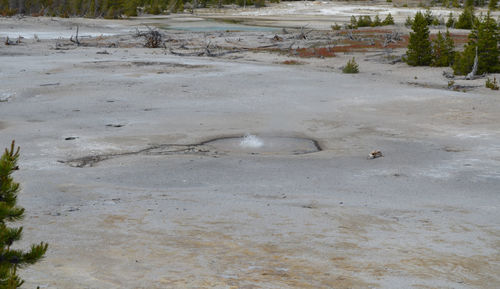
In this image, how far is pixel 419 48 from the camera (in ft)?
88.6

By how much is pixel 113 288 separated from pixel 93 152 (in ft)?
21.3

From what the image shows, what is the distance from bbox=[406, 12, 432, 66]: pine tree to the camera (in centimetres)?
2694

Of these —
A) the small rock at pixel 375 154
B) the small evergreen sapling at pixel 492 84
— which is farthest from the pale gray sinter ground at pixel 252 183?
the small evergreen sapling at pixel 492 84

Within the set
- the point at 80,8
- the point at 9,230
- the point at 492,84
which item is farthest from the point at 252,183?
the point at 80,8

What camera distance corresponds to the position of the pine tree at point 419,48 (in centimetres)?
2694

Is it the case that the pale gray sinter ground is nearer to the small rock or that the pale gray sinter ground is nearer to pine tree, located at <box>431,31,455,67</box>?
the small rock

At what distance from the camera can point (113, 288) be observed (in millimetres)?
5227

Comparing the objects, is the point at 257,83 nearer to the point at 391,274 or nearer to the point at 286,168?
the point at 286,168

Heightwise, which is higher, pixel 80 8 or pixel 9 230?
pixel 80 8

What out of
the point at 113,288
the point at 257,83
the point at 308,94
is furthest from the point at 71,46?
the point at 113,288

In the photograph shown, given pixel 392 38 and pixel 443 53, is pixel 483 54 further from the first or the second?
pixel 392 38

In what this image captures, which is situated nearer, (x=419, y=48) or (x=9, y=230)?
(x=9, y=230)

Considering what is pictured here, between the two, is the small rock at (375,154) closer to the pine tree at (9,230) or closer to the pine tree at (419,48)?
the pine tree at (9,230)

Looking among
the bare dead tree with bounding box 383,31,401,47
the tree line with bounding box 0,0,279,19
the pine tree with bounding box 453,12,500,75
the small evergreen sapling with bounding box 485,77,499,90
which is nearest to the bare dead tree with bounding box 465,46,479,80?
the pine tree with bounding box 453,12,500,75
